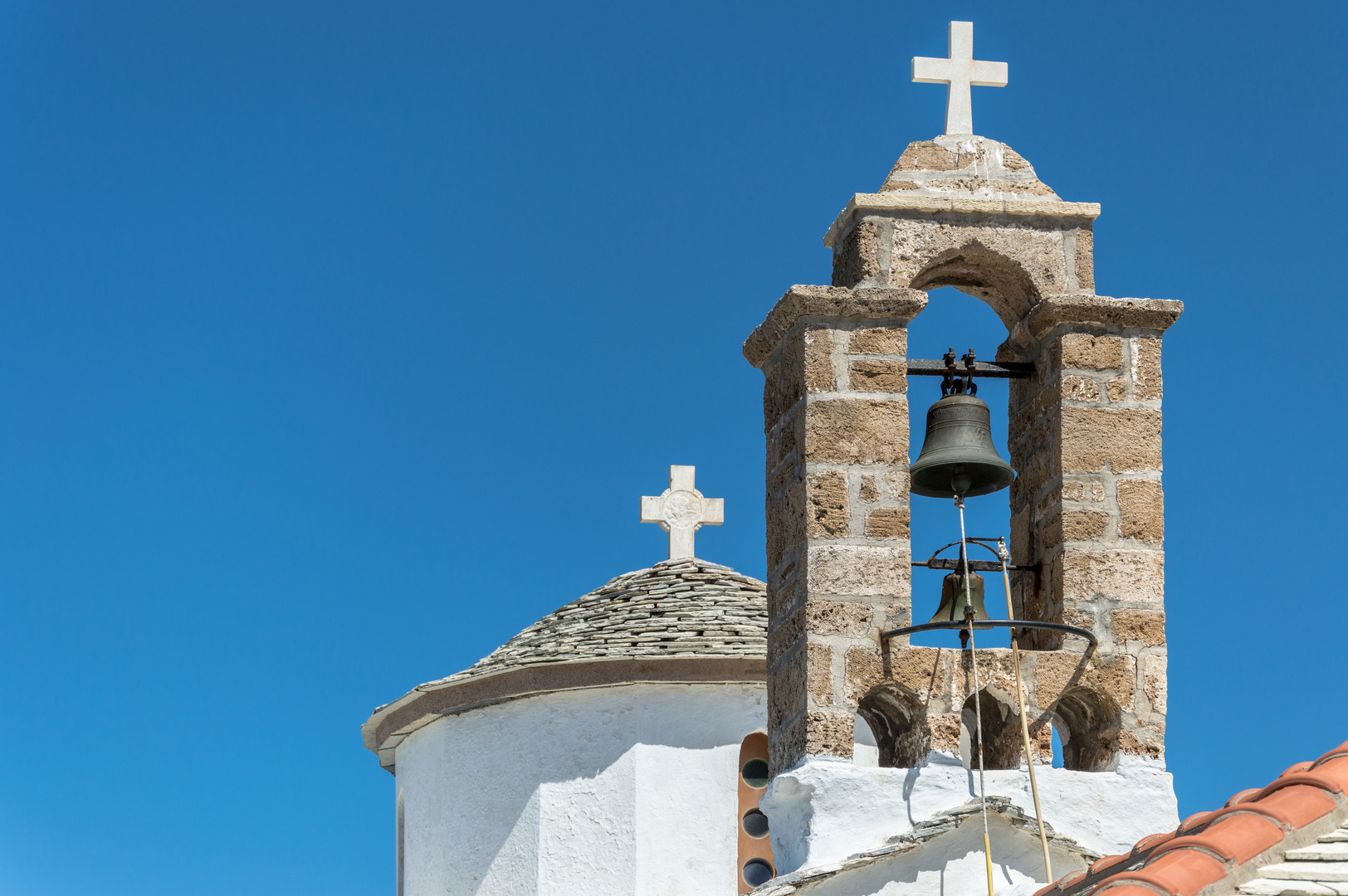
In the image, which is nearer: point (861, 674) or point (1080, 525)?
point (861, 674)

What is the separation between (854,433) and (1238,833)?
249 centimetres

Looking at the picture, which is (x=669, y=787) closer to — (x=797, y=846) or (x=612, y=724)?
(x=612, y=724)

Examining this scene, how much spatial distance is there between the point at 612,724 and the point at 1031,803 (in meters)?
3.96

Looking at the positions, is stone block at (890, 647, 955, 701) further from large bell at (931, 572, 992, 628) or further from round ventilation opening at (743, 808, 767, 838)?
round ventilation opening at (743, 808, 767, 838)

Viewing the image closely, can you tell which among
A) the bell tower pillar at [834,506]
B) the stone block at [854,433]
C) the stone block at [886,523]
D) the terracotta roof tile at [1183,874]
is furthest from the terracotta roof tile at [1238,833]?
the stone block at [854,433]

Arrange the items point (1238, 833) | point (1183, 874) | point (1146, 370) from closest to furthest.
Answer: point (1183, 874), point (1238, 833), point (1146, 370)

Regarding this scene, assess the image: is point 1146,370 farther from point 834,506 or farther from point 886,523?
point 834,506

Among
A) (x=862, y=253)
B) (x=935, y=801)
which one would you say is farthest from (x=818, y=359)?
(x=935, y=801)

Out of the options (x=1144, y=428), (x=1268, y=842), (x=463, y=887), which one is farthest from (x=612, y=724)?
(x=1268, y=842)

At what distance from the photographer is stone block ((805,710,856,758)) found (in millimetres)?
6520

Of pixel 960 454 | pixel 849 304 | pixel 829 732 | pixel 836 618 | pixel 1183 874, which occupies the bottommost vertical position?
pixel 1183 874

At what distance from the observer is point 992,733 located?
6875 millimetres

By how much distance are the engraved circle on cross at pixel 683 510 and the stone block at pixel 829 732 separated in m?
5.02

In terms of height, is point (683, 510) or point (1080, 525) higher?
point (683, 510)
